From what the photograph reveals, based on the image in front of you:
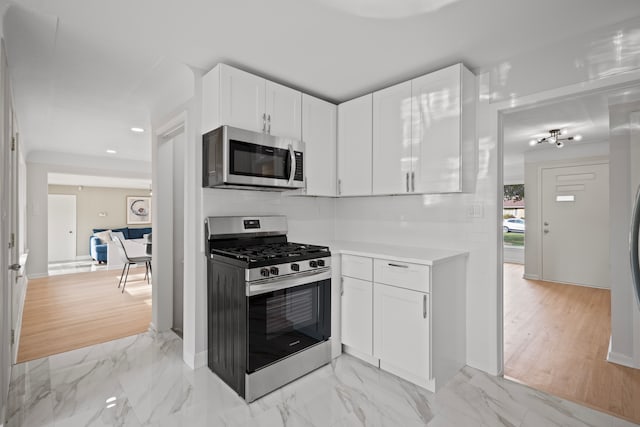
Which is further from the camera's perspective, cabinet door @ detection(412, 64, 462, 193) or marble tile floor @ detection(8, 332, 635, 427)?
cabinet door @ detection(412, 64, 462, 193)

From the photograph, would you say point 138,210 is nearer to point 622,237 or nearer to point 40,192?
point 40,192

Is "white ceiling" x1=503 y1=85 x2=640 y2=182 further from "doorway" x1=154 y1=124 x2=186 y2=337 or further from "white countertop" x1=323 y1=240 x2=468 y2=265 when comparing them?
"doorway" x1=154 y1=124 x2=186 y2=337

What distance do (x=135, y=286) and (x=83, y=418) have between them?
3.74 meters

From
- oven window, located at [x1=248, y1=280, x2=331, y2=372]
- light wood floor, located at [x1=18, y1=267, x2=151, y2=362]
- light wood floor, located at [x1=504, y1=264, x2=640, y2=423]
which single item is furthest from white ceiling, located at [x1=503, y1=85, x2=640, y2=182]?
light wood floor, located at [x1=18, y1=267, x2=151, y2=362]

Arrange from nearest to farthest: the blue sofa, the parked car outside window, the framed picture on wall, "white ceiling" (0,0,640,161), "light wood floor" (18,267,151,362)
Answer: "white ceiling" (0,0,640,161) → "light wood floor" (18,267,151,362) → the blue sofa → the parked car outside window → the framed picture on wall

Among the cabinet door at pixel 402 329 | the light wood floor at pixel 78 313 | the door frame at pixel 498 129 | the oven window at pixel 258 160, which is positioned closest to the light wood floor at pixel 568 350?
the door frame at pixel 498 129

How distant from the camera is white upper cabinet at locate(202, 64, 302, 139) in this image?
231 centimetres

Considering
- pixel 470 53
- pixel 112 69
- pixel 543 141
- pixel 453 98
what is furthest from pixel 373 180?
pixel 543 141

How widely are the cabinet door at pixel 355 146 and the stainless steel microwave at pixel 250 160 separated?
52cm

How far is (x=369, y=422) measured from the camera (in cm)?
186

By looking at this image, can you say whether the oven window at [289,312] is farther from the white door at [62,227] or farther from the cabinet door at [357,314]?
the white door at [62,227]

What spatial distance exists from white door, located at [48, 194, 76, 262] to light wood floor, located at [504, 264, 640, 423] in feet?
35.4

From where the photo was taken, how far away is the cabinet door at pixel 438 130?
2.30 meters

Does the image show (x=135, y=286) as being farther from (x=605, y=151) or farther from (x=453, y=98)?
(x=605, y=151)
